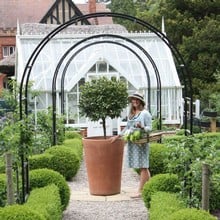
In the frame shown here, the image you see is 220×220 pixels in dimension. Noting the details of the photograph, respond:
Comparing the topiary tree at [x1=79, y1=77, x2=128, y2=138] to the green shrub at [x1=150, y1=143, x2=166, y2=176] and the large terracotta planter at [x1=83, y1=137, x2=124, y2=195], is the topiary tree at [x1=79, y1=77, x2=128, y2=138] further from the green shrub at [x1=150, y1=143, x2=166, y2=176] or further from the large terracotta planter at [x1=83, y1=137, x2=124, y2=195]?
the green shrub at [x1=150, y1=143, x2=166, y2=176]

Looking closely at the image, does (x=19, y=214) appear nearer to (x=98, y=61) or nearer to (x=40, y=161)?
(x=40, y=161)

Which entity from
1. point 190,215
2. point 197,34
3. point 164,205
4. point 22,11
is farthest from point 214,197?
point 22,11

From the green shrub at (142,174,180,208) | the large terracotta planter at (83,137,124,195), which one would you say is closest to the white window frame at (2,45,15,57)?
the large terracotta planter at (83,137,124,195)

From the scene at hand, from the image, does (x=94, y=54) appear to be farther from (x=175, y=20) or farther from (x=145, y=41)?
(x=175, y=20)

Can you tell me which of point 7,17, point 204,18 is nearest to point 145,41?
point 204,18

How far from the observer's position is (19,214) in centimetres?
504

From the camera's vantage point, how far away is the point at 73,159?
9.92 metres

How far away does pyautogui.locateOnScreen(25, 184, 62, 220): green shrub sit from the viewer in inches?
222

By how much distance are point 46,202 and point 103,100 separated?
3272mm

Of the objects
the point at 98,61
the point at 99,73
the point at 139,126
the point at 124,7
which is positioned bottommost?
the point at 139,126

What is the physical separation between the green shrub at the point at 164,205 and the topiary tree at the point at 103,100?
2.60 m

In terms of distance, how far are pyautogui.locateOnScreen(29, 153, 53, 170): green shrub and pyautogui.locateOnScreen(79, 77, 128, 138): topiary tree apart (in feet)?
3.02

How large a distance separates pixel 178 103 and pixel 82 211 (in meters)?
12.0

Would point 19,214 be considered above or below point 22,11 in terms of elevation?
below
